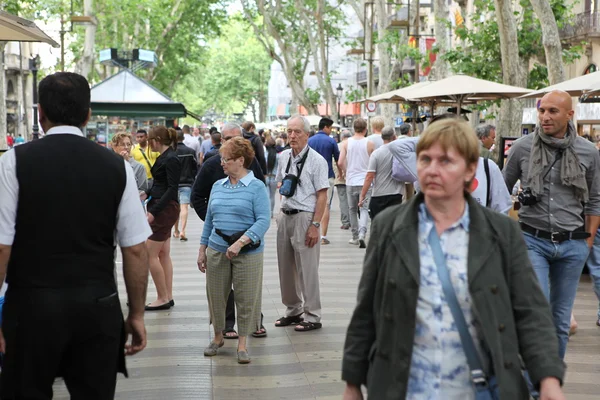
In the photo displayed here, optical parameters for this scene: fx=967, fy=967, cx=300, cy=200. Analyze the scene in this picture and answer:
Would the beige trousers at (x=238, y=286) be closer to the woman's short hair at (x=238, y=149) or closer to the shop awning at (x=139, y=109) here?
the woman's short hair at (x=238, y=149)

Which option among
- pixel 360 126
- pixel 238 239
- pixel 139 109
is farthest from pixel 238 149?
pixel 139 109

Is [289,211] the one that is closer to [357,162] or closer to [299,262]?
[299,262]

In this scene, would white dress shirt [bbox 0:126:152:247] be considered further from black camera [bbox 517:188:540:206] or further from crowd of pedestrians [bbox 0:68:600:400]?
black camera [bbox 517:188:540:206]

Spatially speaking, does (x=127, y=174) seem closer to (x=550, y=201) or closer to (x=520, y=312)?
(x=520, y=312)

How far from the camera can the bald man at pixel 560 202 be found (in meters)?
5.79

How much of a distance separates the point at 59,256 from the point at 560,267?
131 inches

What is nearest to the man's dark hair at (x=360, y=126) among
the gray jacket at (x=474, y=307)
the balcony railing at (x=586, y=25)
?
the gray jacket at (x=474, y=307)

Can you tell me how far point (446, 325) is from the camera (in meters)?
3.09

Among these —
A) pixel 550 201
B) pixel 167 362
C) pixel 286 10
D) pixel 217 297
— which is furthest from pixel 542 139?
pixel 286 10

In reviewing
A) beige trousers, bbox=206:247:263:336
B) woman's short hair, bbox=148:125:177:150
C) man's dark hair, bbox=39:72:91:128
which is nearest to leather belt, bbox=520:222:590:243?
beige trousers, bbox=206:247:263:336

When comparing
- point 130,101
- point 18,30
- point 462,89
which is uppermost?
point 18,30

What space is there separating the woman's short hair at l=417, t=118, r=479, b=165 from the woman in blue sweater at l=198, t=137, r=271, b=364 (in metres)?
3.86

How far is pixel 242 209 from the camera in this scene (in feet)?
23.1

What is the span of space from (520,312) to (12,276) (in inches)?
74.8
